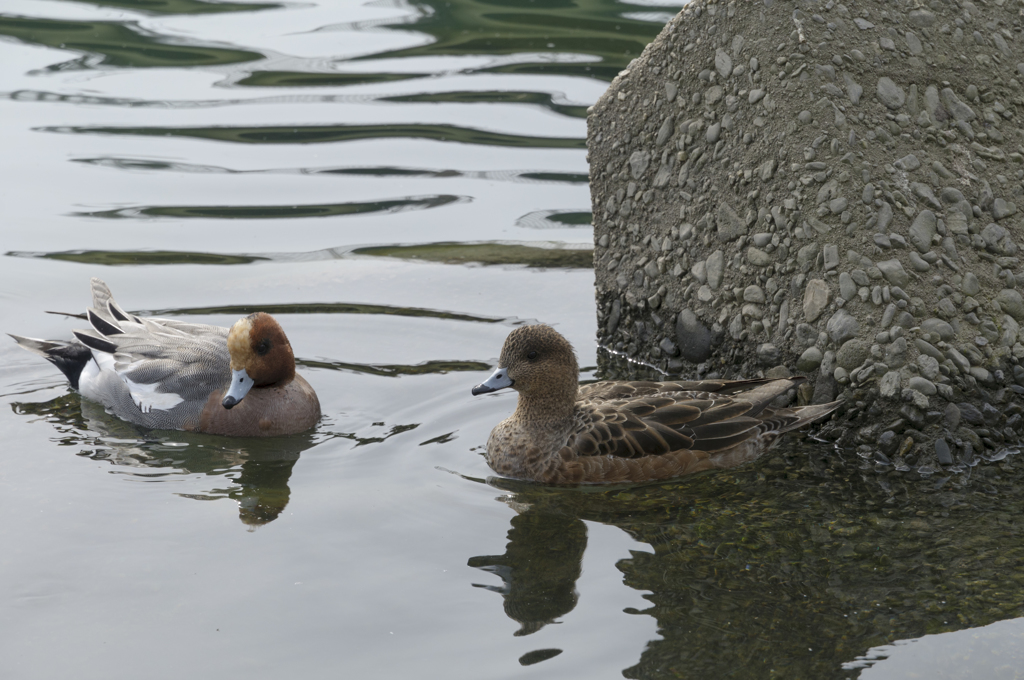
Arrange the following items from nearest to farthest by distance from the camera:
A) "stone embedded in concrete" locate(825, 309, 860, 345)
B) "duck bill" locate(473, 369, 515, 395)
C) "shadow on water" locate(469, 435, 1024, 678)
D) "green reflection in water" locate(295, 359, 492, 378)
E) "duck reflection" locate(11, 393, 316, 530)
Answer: "shadow on water" locate(469, 435, 1024, 678), "duck reflection" locate(11, 393, 316, 530), "stone embedded in concrete" locate(825, 309, 860, 345), "duck bill" locate(473, 369, 515, 395), "green reflection in water" locate(295, 359, 492, 378)

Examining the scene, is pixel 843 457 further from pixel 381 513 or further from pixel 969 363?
pixel 381 513

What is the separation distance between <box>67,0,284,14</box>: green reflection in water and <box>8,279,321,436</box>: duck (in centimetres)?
1087

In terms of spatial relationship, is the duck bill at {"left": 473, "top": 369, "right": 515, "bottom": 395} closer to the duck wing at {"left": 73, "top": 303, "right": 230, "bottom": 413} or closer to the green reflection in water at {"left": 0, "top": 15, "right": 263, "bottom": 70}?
the duck wing at {"left": 73, "top": 303, "right": 230, "bottom": 413}

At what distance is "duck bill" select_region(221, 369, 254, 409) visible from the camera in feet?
22.9

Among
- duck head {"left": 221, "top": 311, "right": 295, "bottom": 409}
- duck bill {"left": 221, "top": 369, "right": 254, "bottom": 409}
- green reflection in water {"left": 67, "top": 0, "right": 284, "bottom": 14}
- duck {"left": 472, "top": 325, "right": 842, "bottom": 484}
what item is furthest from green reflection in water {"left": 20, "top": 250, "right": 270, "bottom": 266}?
green reflection in water {"left": 67, "top": 0, "right": 284, "bottom": 14}

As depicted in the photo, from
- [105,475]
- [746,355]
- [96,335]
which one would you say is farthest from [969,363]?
[96,335]

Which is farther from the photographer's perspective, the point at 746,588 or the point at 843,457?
the point at 843,457

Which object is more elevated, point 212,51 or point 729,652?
point 212,51

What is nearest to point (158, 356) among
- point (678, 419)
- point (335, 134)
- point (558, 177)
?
point (678, 419)

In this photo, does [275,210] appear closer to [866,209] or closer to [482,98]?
[482,98]

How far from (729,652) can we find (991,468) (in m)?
2.41

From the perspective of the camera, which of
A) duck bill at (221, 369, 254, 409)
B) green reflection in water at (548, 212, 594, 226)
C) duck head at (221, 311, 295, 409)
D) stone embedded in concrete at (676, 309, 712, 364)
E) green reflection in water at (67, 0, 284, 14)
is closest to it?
duck bill at (221, 369, 254, 409)

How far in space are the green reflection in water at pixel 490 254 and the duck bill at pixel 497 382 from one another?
11.2ft

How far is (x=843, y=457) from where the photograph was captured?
653 cm
